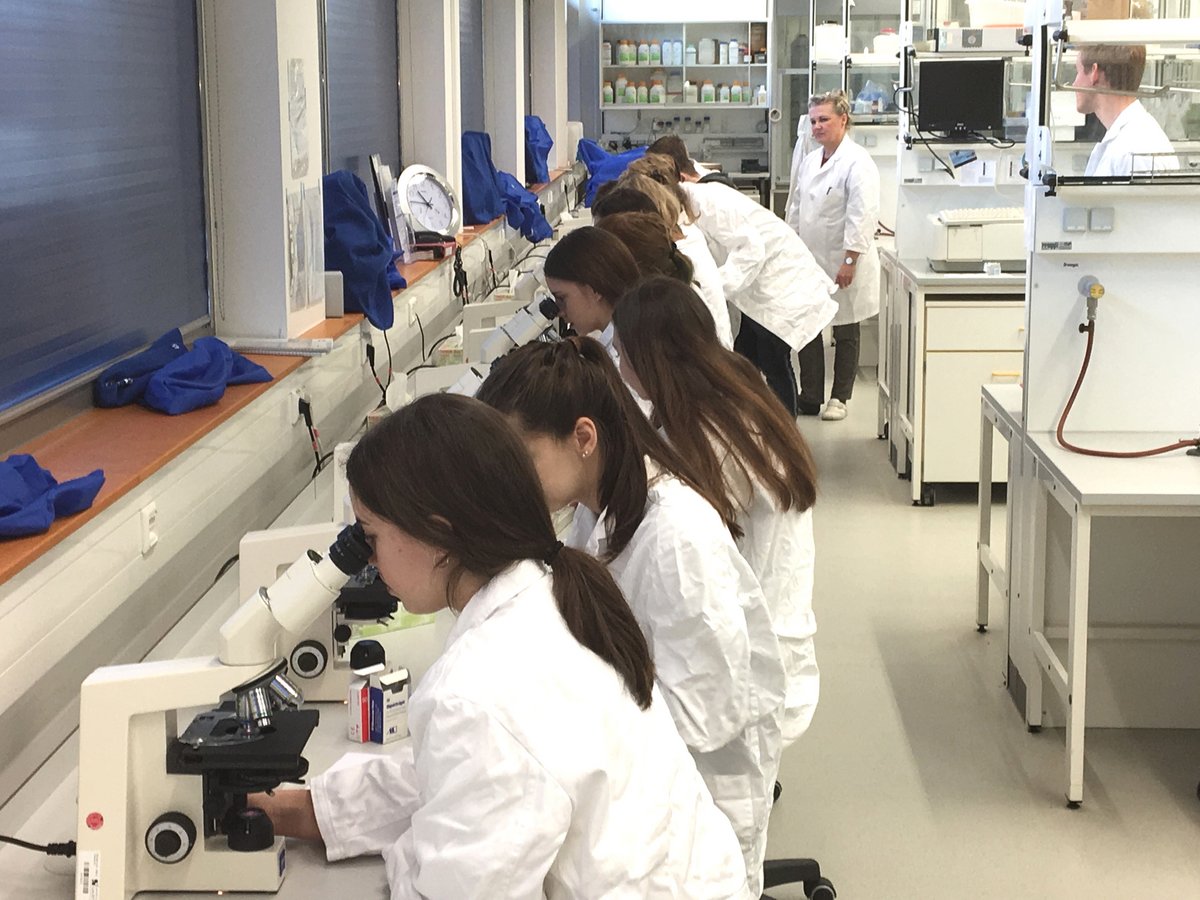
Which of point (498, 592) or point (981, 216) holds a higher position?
point (981, 216)

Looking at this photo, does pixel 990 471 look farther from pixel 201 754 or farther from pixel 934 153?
pixel 201 754

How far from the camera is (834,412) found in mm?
6883

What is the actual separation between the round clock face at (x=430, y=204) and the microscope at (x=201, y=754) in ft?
12.9

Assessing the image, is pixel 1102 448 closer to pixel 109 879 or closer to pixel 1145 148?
pixel 1145 148

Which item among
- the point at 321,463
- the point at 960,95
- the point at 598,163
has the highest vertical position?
the point at 960,95

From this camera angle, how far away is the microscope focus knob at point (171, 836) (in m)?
1.55

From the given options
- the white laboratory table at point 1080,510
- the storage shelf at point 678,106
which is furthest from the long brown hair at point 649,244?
the storage shelf at point 678,106

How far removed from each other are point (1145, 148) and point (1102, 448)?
710 millimetres

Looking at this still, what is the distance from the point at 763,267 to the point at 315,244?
2094mm

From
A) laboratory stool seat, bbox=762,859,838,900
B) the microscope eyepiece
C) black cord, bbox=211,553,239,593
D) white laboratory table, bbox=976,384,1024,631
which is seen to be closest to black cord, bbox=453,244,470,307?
white laboratory table, bbox=976,384,1024,631

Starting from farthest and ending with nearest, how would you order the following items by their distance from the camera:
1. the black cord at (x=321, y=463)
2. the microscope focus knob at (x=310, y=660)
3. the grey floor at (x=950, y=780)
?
the black cord at (x=321, y=463), the grey floor at (x=950, y=780), the microscope focus knob at (x=310, y=660)

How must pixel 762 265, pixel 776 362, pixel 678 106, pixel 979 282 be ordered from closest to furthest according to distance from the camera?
pixel 979 282 < pixel 762 265 < pixel 776 362 < pixel 678 106

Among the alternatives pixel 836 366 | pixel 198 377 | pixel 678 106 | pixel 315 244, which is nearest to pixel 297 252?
pixel 315 244

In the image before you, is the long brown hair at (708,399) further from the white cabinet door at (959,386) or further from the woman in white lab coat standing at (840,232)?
the woman in white lab coat standing at (840,232)
